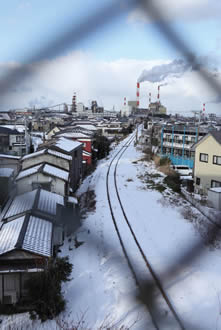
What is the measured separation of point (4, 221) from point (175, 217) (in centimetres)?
339

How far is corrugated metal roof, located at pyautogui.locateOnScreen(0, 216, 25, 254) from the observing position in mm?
3428

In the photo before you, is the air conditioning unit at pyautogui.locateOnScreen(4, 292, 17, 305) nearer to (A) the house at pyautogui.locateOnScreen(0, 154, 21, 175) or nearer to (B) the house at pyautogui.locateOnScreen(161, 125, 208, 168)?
(A) the house at pyautogui.locateOnScreen(0, 154, 21, 175)

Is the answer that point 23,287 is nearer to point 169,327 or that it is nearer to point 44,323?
point 44,323

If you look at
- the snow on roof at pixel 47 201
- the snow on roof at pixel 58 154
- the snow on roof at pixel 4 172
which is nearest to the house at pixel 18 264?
the snow on roof at pixel 47 201

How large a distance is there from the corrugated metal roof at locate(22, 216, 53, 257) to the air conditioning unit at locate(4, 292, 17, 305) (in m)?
0.59

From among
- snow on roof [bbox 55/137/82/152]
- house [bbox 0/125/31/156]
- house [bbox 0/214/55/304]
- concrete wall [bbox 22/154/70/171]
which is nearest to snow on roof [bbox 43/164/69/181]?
concrete wall [bbox 22/154/70/171]

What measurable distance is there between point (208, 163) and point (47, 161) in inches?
227

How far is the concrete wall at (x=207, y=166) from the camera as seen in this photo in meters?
9.73

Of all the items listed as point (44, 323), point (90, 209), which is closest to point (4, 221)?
point (44, 323)

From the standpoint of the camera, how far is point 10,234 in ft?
12.5

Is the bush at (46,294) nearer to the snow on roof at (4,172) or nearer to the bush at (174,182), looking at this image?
the snow on roof at (4,172)

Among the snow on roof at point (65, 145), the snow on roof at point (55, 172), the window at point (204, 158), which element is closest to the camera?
the snow on roof at point (55, 172)

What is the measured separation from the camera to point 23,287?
341 centimetres

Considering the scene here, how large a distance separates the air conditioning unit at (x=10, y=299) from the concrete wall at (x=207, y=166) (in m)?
7.85
